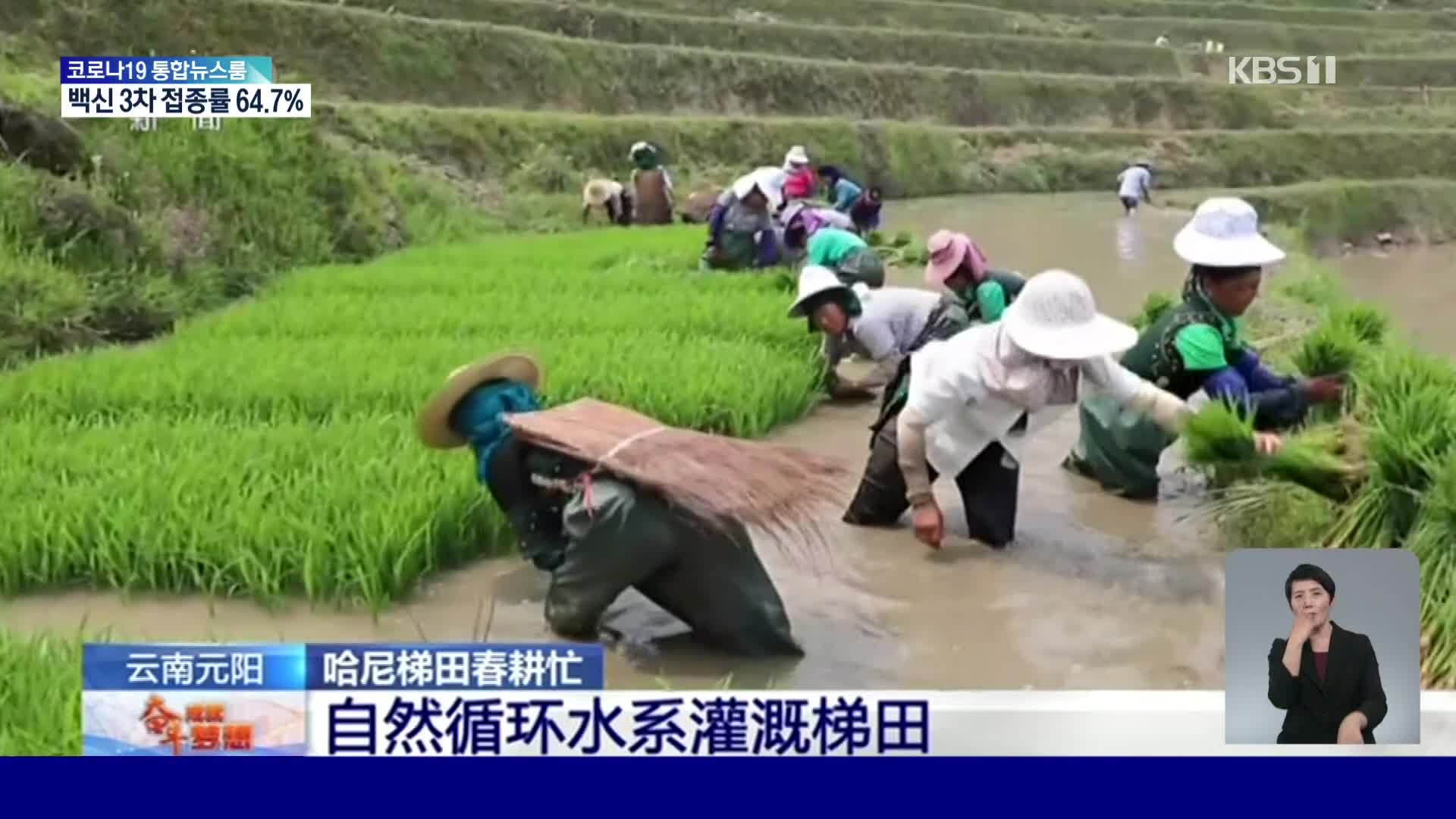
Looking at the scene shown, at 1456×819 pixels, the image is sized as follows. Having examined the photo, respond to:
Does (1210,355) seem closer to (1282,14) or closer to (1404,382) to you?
(1404,382)

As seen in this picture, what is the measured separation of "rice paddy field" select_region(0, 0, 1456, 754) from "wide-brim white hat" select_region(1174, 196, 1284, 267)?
238mm

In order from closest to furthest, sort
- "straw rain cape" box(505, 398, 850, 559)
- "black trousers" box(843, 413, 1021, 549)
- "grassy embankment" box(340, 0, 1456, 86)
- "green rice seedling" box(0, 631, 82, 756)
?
"green rice seedling" box(0, 631, 82, 756)
"straw rain cape" box(505, 398, 850, 559)
"black trousers" box(843, 413, 1021, 549)
"grassy embankment" box(340, 0, 1456, 86)

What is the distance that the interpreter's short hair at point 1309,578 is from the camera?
1906 mm

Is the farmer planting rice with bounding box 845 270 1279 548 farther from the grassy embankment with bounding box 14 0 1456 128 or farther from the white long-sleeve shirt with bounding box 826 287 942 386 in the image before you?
the white long-sleeve shirt with bounding box 826 287 942 386

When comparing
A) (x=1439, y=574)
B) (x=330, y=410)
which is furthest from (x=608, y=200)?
(x=1439, y=574)

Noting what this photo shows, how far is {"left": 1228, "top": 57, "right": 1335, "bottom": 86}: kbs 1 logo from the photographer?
250 centimetres

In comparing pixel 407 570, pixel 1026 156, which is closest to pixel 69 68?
pixel 407 570

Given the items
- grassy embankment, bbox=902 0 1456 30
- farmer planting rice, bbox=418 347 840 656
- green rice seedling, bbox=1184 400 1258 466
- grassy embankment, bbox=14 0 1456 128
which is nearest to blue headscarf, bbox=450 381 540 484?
farmer planting rice, bbox=418 347 840 656

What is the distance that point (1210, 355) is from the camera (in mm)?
2803

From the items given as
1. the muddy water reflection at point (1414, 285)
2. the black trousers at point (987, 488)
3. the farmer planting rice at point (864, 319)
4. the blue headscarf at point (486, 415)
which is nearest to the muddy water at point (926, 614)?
the black trousers at point (987, 488)

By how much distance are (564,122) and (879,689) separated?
23.6ft

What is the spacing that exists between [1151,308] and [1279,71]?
5.11ft

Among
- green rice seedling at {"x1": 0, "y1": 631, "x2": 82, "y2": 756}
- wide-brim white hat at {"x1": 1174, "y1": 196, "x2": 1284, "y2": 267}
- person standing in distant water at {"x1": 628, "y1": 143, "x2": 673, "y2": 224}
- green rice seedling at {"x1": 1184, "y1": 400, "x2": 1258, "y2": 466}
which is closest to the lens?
green rice seedling at {"x1": 0, "y1": 631, "x2": 82, "y2": 756}

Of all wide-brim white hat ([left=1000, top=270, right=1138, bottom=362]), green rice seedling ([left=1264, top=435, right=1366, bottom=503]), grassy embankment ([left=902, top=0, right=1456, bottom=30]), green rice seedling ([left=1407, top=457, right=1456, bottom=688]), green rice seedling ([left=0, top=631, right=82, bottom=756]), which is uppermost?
grassy embankment ([left=902, top=0, right=1456, bottom=30])
